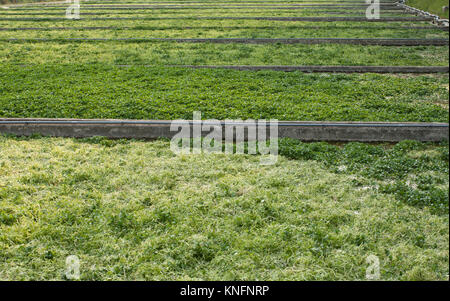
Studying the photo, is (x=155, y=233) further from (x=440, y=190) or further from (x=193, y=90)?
(x=193, y=90)

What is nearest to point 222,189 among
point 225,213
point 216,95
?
point 225,213

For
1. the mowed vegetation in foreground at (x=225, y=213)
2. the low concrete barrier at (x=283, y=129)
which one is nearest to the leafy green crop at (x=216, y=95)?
the low concrete barrier at (x=283, y=129)

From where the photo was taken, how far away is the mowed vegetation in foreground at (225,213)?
Result: 452cm

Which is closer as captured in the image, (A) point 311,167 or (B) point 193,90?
(A) point 311,167

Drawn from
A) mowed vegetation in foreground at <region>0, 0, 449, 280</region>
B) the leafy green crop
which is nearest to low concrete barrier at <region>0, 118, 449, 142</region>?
mowed vegetation in foreground at <region>0, 0, 449, 280</region>

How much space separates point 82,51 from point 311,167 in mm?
11936

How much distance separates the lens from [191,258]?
462 centimetres

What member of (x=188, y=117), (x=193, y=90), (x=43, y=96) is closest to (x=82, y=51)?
(x=43, y=96)

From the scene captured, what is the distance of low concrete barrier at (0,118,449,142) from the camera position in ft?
24.7

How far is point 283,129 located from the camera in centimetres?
775

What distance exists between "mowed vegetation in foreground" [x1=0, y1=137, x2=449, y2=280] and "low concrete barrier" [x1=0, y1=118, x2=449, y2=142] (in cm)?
34

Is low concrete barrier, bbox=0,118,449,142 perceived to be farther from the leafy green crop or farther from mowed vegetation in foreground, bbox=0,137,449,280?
the leafy green crop
